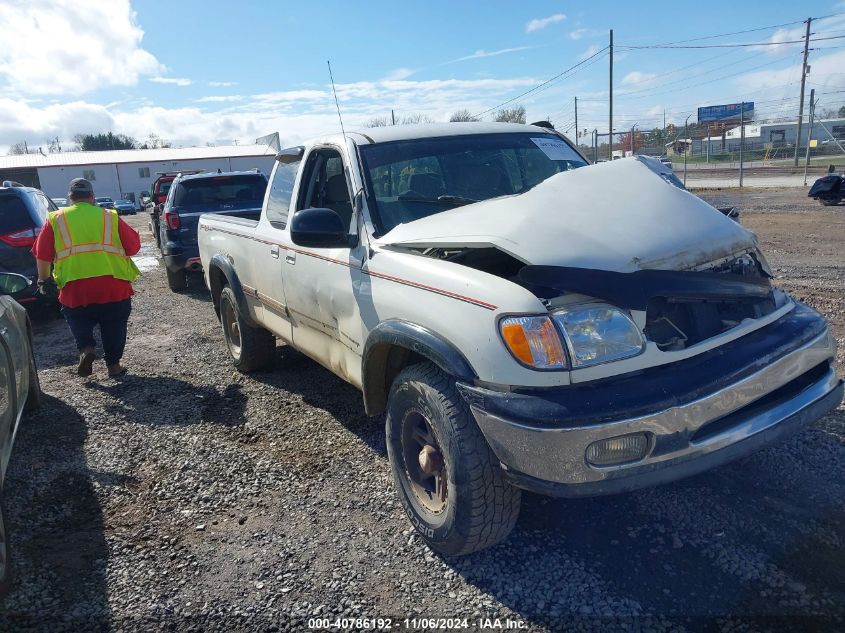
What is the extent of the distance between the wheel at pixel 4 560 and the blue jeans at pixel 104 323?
3473mm

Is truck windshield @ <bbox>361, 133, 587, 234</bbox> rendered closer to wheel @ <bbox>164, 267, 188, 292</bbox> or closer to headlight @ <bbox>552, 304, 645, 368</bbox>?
headlight @ <bbox>552, 304, 645, 368</bbox>

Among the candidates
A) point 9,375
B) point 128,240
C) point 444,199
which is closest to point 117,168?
point 128,240

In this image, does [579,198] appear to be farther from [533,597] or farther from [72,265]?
[72,265]

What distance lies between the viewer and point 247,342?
5.78 meters

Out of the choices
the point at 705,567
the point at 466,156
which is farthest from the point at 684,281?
the point at 466,156

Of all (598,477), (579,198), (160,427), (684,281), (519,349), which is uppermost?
(579,198)

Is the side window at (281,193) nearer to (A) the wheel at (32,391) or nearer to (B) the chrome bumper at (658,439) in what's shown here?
(A) the wheel at (32,391)

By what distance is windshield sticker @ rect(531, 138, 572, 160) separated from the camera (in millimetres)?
4453

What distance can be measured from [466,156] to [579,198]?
3.94ft

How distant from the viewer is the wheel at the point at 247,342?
5.74m

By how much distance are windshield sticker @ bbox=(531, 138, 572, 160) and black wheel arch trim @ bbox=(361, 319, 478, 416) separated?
193cm

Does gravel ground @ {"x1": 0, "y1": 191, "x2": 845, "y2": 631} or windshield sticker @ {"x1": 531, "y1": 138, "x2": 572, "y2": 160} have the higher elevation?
windshield sticker @ {"x1": 531, "y1": 138, "x2": 572, "y2": 160}

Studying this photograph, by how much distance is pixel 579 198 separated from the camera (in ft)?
10.3

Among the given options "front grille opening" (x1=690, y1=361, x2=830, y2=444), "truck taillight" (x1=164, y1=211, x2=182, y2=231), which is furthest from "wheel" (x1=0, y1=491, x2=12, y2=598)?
"truck taillight" (x1=164, y1=211, x2=182, y2=231)
